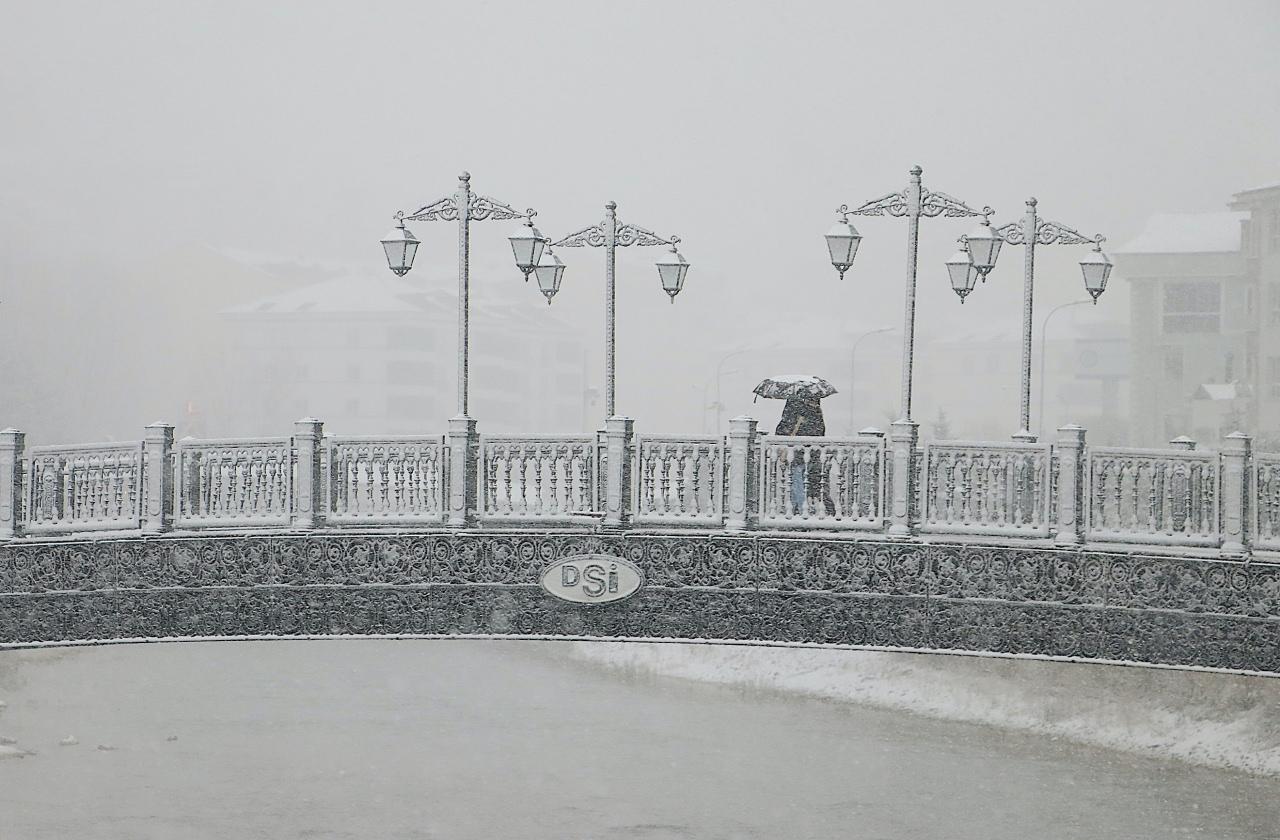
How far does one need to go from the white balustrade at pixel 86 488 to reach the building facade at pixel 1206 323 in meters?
32.4

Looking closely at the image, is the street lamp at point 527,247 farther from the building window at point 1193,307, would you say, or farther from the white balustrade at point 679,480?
the building window at point 1193,307

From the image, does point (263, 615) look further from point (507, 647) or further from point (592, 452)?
point (507, 647)

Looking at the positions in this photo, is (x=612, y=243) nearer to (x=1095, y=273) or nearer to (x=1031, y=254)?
(x=1031, y=254)

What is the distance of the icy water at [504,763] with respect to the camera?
111 feet

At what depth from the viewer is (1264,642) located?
15586 mm

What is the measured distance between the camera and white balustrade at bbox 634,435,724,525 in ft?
52.5

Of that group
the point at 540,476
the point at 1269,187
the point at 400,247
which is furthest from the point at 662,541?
the point at 1269,187

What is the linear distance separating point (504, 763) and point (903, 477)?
972 inches

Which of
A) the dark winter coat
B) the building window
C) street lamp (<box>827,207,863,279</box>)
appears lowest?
the dark winter coat

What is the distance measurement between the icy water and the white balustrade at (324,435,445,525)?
64.1ft

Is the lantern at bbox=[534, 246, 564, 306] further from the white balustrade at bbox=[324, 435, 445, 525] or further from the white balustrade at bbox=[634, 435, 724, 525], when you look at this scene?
the white balustrade at bbox=[634, 435, 724, 525]

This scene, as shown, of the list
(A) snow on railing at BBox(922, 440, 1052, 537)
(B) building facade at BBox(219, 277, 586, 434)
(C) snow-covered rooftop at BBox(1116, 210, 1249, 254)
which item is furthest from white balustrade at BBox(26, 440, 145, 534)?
(B) building facade at BBox(219, 277, 586, 434)

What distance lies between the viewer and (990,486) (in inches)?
609

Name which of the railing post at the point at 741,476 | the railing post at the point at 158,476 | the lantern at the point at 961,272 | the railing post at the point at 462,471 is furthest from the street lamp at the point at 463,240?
the lantern at the point at 961,272
